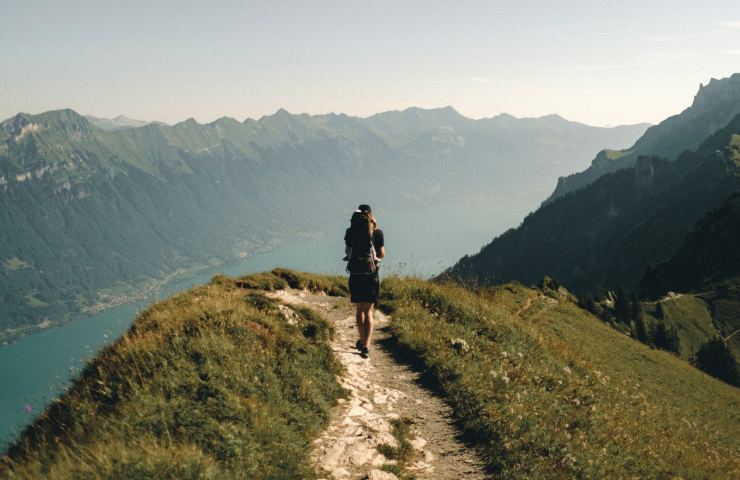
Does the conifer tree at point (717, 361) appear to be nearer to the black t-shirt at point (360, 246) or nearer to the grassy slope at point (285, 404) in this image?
the grassy slope at point (285, 404)

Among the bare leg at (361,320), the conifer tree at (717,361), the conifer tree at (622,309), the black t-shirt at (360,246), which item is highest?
the black t-shirt at (360,246)

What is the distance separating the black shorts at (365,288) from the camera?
45.4ft

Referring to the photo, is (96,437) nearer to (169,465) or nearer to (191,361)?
(169,465)

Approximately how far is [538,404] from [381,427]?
403 centimetres

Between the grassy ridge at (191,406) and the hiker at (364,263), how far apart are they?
192cm

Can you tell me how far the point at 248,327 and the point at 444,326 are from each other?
7219 millimetres

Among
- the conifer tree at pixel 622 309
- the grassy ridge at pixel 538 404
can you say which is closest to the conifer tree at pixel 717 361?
the conifer tree at pixel 622 309

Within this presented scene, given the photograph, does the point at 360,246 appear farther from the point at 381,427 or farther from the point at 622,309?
the point at 622,309

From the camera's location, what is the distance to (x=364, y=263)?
45.8ft

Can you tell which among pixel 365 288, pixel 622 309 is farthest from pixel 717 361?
pixel 365 288

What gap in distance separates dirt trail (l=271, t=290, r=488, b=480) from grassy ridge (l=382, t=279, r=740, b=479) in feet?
1.84

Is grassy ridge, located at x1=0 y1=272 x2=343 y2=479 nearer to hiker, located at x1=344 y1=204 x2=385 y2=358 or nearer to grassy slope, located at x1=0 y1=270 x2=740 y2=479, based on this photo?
grassy slope, located at x1=0 y1=270 x2=740 y2=479

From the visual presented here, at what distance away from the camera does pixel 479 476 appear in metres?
8.70

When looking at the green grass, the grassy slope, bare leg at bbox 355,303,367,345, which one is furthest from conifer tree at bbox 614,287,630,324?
bare leg at bbox 355,303,367,345
